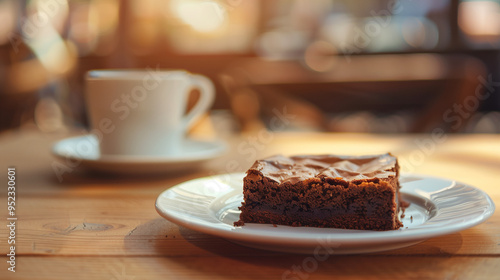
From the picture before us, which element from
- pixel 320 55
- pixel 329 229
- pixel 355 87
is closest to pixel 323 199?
pixel 329 229

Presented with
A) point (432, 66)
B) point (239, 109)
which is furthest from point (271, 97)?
point (432, 66)

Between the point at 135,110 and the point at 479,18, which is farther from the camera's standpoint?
the point at 479,18

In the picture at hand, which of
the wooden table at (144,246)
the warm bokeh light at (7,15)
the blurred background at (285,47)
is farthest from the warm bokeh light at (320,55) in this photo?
the wooden table at (144,246)

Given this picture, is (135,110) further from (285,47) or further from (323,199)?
(285,47)

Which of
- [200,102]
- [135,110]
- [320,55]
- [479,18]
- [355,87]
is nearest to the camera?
[135,110]

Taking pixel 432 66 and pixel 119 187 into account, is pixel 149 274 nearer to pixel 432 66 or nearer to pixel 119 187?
pixel 119 187
